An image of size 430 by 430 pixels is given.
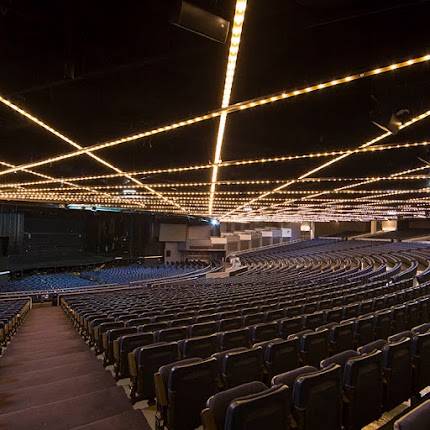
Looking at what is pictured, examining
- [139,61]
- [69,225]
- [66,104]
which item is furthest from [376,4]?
[69,225]

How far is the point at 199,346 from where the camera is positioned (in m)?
4.64

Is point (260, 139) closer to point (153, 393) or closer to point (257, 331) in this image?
point (257, 331)

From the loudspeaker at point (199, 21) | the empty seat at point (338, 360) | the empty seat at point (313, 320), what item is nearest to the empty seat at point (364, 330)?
the empty seat at point (313, 320)

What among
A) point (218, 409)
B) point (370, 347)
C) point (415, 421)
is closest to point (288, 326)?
point (370, 347)

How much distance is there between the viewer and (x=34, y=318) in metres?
12.4

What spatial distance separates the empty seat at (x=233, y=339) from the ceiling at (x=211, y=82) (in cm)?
386

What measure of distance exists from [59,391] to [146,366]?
1575 millimetres

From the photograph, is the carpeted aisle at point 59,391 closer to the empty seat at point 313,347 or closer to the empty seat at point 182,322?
the empty seat at point 182,322

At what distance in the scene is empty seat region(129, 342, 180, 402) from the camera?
13.4 feet

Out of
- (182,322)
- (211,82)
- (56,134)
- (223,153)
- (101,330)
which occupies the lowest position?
(101,330)

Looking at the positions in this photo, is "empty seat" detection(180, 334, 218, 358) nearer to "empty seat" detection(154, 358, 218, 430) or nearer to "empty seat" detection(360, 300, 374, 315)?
"empty seat" detection(154, 358, 218, 430)

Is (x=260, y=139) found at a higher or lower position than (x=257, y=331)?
higher

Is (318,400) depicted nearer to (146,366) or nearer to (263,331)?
(146,366)

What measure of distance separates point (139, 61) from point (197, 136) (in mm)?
3761
